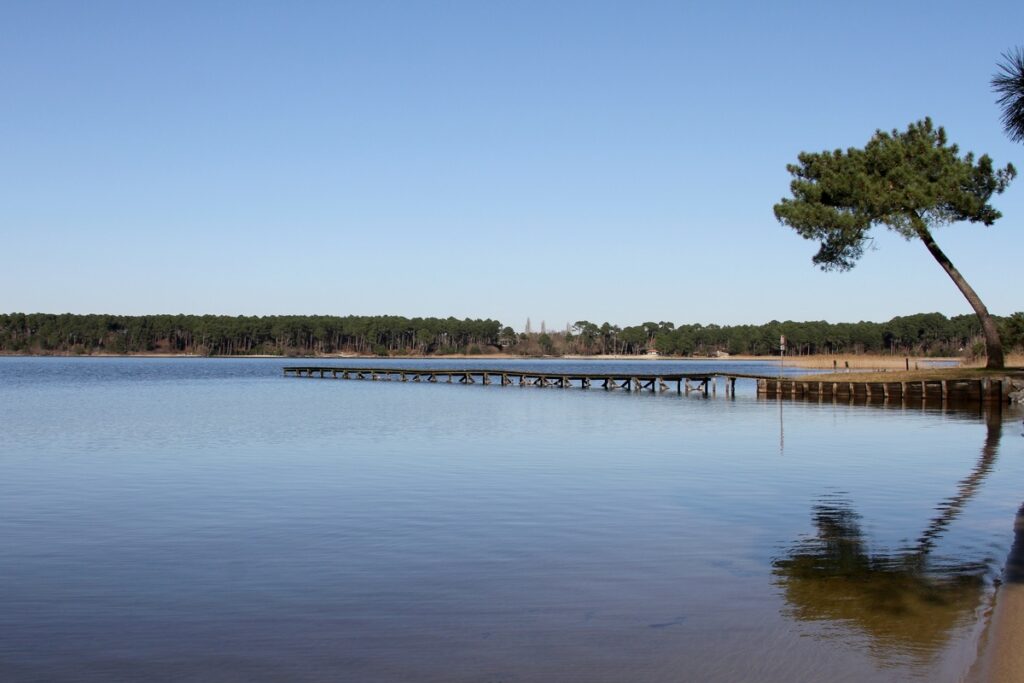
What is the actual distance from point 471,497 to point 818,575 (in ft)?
26.5

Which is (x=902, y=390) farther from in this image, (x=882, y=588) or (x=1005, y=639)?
(x=1005, y=639)

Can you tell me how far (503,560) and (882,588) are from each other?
4.67 m

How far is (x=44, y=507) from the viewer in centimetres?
1745

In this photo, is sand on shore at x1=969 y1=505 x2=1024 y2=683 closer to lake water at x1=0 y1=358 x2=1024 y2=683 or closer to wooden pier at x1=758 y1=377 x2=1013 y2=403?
lake water at x1=0 y1=358 x2=1024 y2=683

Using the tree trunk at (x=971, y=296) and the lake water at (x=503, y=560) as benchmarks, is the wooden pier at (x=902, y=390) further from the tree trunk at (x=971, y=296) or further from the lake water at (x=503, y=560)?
the lake water at (x=503, y=560)

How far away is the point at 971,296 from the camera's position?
1998 inches

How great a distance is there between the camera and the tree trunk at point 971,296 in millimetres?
49562

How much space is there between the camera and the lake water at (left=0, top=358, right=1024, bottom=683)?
8.83 meters

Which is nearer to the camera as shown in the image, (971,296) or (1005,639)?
(1005,639)

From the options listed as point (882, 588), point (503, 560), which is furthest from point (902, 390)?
point (503, 560)

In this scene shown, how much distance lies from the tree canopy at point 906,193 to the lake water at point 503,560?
77.6 feet

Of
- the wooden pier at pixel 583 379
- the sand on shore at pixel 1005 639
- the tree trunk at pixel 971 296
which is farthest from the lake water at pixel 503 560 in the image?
the wooden pier at pixel 583 379

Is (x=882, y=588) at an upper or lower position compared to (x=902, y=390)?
lower

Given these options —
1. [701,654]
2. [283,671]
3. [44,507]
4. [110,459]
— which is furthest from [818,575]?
[110,459]
